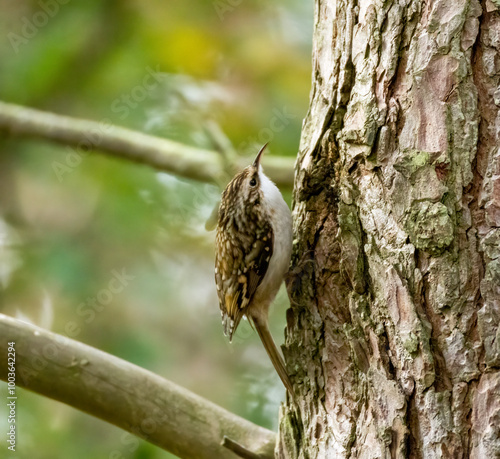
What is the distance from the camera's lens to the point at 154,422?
1944 mm

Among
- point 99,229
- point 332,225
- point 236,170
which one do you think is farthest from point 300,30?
point 332,225

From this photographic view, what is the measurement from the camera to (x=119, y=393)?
1942 millimetres

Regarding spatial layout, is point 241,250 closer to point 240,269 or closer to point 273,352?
point 240,269

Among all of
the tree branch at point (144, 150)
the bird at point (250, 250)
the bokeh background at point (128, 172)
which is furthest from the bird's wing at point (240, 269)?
the bokeh background at point (128, 172)

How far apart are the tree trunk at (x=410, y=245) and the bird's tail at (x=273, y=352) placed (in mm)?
82

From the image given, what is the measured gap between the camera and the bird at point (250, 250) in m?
2.60

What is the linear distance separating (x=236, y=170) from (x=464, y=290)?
1.59 meters

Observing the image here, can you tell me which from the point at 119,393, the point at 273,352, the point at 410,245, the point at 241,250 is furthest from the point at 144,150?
the point at 410,245

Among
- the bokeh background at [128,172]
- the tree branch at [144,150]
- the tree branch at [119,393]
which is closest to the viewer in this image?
the tree branch at [119,393]

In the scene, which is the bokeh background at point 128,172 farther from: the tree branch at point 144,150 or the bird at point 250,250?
the bird at point 250,250

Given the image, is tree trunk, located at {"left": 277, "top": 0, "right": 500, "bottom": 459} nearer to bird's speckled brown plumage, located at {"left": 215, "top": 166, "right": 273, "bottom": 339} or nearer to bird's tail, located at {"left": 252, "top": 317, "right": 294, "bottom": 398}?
bird's tail, located at {"left": 252, "top": 317, "right": 294, "bottom": 398}

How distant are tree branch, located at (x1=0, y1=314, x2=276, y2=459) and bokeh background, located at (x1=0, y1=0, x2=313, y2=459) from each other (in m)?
1.29

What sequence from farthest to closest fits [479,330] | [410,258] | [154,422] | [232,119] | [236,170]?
[232,119] < [236,170] < [154,422] < [410,258] < [479,330]

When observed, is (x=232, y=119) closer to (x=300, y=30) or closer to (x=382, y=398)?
(x=300, y=30)
